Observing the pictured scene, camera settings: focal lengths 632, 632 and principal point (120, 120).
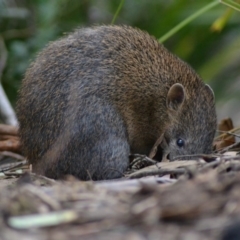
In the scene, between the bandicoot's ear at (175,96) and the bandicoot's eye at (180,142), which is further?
the bandicoot's ear at (175,96)

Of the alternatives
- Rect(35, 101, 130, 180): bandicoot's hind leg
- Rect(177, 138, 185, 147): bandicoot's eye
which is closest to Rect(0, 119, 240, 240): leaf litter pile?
Rect(35, 101, 130, 180): bandicoot's hind leg

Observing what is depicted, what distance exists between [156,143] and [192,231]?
4.08m

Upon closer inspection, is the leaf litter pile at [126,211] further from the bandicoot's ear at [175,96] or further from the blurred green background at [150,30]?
the blurred green background at [150,30]

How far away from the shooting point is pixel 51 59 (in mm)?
6570

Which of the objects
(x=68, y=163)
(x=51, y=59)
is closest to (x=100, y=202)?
(x=68, y=163)

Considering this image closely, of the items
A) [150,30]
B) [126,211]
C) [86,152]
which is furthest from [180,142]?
[150,30]

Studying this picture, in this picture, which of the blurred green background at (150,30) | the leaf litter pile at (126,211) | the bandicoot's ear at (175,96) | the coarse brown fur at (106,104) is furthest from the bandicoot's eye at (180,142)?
the leaf litter pile at (126,211)

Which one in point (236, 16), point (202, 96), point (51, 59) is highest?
point (236, 16)

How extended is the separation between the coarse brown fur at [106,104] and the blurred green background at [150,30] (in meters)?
1.27

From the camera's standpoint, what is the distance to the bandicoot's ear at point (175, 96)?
283 inches

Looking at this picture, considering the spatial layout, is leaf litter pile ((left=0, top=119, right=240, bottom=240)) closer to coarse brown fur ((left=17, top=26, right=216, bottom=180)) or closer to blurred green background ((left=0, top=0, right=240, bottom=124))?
coarse brown fur ((left=17, top=26, right=216, bottom=180))

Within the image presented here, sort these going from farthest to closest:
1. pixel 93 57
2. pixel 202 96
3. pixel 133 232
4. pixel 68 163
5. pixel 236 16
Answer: pixel 236 16 < pixel 202 96 < pixel 93 57 < pixel 68 163 < pixel 133 232

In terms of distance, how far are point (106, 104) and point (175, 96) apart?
3.35 feet

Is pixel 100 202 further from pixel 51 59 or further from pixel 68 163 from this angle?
pixel 51 59
